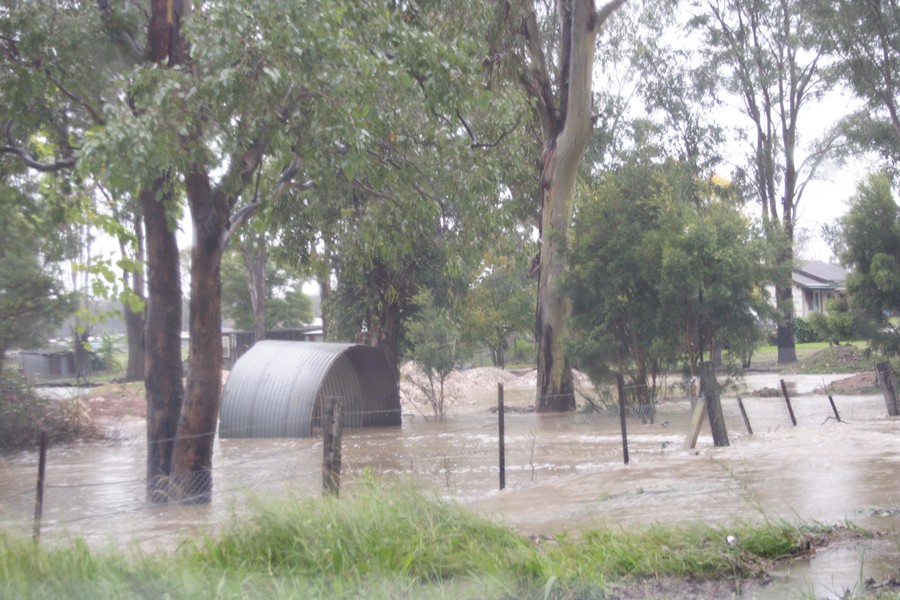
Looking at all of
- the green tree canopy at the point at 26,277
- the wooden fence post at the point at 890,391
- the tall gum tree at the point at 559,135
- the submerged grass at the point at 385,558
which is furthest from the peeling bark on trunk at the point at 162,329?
the wooden fence post at the point at 890,391

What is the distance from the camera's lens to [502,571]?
6352 mm

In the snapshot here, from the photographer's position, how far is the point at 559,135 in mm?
25781

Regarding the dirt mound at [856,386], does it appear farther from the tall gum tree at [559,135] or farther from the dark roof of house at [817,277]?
the dark roof of house at [817,277]

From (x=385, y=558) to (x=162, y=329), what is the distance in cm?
722

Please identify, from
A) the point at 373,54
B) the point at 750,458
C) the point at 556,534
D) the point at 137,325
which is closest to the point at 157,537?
the point at 556,534

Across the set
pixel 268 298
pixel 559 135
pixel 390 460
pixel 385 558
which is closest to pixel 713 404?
pixel 390 460

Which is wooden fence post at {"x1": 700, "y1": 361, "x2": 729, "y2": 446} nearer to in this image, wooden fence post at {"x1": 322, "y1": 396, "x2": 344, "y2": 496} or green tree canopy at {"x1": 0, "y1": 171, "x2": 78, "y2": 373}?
wooden fence post at {"x1": 322, "y1": 396, "x2": 344, "y2": 496}

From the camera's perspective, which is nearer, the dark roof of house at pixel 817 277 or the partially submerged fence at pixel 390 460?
the partially submerged fence at pixel 390 460

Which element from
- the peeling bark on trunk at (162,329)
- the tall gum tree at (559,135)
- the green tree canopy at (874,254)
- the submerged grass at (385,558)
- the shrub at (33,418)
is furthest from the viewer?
the tall gum tree at (559,135)

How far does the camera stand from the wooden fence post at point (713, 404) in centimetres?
1438

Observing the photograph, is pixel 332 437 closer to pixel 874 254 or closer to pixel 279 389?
pixel 279 389

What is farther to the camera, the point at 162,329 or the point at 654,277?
the point at 654,277

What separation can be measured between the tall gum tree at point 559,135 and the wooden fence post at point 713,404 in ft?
30.7

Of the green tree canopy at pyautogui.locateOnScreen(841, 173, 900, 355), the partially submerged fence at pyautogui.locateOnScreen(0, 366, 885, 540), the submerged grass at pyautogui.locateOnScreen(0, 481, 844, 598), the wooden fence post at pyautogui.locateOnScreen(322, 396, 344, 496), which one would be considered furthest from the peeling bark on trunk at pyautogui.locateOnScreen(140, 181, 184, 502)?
the green tree canopy at pyautogui.locateOnScreen(841, 173, 900, 355)
